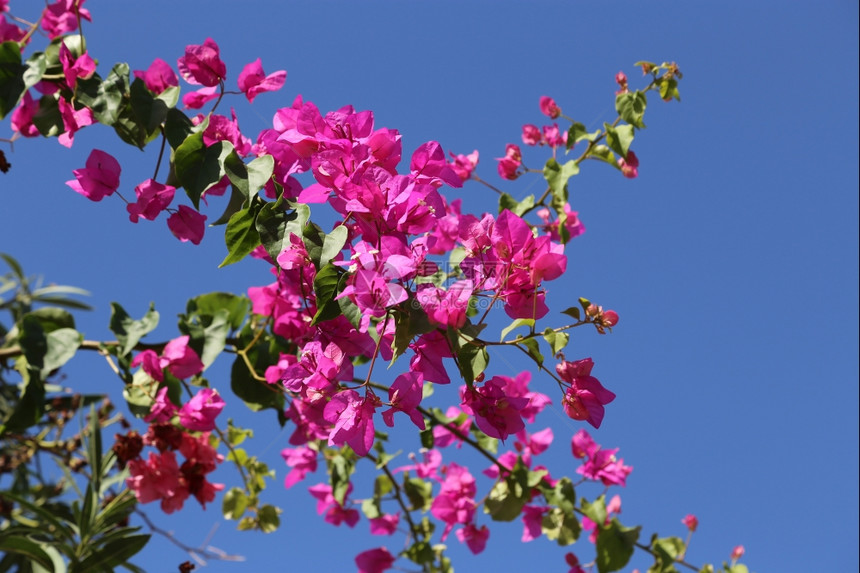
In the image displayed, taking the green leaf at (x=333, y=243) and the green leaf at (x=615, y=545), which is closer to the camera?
the green leaf at (x=333, y=243)

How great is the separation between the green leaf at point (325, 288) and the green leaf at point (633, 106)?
791mm

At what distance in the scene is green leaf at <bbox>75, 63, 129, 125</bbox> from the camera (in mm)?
958

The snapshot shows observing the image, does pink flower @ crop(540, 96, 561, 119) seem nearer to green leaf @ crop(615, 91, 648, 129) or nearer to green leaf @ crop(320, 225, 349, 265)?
green leaf @ crop(615, 91, 648, 129)

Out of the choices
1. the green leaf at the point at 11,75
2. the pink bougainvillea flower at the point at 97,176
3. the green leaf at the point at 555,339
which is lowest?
the green leaf at the point at 555,339

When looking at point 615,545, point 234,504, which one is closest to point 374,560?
point 234,504

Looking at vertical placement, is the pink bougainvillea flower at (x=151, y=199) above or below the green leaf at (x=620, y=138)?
below

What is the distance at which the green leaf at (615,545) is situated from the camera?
1.31 m

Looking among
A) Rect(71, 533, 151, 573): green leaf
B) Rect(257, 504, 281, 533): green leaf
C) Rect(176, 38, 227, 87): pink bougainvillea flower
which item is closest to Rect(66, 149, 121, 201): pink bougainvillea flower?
Rect(176, 38, 227, 87): pink bougainvillea flower

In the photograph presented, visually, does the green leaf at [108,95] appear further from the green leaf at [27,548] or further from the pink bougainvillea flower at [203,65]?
the green leaf at [27,548]

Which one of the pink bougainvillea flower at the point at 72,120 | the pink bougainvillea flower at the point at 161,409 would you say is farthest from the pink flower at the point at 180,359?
the pink bougainvillea flower at the point at 72,120

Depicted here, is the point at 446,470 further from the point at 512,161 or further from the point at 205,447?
the point at 512,161

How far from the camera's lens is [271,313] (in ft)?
3.86

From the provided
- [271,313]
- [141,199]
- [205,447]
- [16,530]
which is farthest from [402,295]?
[16,530]

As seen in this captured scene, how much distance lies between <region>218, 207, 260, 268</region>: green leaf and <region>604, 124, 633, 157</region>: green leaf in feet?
2.46
